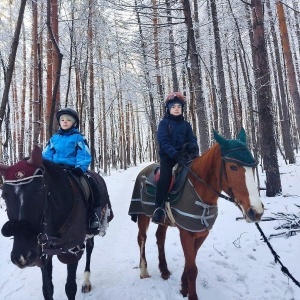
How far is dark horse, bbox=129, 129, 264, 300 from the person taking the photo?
9.93ft

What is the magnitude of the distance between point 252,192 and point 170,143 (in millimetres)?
1524

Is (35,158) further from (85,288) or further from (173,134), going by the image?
(85,288)

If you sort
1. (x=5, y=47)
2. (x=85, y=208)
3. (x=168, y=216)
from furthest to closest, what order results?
(x=5, y=47)
(x=168, y=216)
(x=85, y=208)

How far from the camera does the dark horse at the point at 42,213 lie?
2.50m

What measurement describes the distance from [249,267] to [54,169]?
3.47 meters

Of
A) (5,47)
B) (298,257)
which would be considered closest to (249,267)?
(298,257)

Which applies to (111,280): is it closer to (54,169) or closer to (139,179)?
(139,179)

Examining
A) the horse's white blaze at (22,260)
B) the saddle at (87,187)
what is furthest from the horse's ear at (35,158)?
the saddle at (87,187)

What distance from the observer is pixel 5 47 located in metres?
16.0

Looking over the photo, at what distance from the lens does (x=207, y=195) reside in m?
3.71

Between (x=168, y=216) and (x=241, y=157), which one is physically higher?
(x=241, y=157)

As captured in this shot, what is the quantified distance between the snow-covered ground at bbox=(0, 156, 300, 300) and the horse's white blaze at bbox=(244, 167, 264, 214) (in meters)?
1.71

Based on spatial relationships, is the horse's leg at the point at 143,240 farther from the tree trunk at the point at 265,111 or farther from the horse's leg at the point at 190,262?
the tree trunk at the point at 265,111

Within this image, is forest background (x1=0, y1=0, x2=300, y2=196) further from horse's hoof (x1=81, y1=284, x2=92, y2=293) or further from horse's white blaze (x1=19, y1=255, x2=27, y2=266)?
horse's hoof (x1=81, y1=284, x2=92, y2=293)
